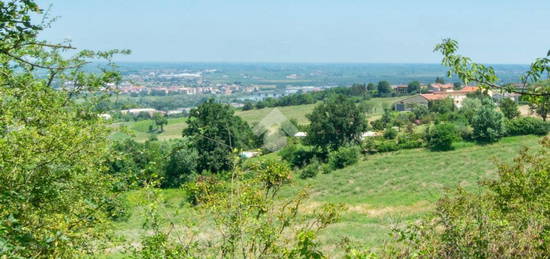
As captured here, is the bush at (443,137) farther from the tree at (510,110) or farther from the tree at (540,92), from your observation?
the tree at (540,92)

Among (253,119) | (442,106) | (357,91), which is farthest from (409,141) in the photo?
(357,91)

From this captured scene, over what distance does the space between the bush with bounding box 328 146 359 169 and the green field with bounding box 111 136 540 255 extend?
0.82 m

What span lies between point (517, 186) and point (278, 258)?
8146 millimetres

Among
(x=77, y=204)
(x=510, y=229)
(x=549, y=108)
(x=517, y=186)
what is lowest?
(x=517, y=186)

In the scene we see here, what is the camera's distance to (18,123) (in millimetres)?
6402

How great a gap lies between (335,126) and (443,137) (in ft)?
32.6

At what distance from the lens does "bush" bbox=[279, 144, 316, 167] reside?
45000mm

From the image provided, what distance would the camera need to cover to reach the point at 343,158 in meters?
41.9

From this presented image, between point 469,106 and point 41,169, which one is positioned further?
point 469,106

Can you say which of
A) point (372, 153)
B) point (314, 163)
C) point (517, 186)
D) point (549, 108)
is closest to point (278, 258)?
point (549, 108)

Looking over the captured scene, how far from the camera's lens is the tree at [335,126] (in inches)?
1788

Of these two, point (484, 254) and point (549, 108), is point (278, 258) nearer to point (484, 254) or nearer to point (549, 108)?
point (484, 254)

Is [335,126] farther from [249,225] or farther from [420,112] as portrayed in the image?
[249,225]

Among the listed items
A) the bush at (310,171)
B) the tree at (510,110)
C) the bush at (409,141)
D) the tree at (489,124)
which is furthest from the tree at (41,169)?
the tree at (510,110)
